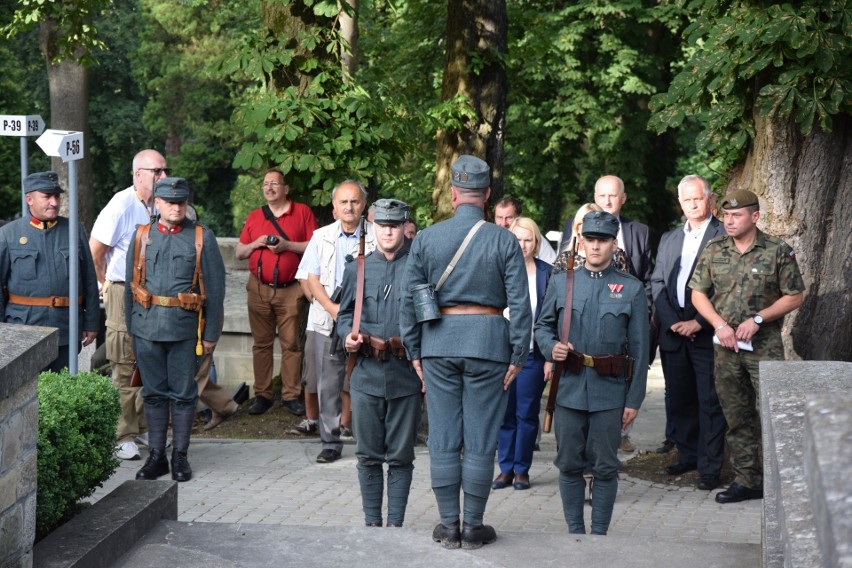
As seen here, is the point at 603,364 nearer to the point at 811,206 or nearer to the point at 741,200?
the point at 741,200

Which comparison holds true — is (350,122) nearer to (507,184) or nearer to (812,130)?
(812,130)

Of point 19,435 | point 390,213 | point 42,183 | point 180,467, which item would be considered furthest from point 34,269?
point 19,435

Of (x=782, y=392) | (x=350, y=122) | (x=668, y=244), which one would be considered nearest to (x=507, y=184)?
(x=350, y=122)

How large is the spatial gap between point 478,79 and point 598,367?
7311 mm

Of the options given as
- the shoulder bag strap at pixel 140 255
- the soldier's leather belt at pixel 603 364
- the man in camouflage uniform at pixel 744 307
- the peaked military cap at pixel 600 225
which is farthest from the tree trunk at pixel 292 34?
the soldier's leather belt at pixel 603 364

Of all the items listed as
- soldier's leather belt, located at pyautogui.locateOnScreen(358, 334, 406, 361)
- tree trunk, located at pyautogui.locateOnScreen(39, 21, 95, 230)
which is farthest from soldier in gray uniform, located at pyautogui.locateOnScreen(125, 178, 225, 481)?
tree trunk, located at pyautogui.locateOnScreen(39, 21, 95, 230)

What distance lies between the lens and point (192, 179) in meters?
46.2

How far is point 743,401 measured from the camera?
8.25m

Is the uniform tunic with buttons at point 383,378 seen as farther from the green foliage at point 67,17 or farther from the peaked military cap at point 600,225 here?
the green foliage at point 67,17

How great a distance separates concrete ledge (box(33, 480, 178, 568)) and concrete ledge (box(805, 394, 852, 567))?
3.32 meters

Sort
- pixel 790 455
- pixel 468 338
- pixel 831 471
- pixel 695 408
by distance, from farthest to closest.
A: pixel 695 408 < pixel 468 338 < pixel 790 455 < pixel 831 471

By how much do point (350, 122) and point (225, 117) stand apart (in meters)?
36.5

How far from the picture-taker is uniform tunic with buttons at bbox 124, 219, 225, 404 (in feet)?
27.5

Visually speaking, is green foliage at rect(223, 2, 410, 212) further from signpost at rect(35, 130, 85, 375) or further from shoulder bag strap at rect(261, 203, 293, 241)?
signpost at rect(35, 130, 85, 375)
